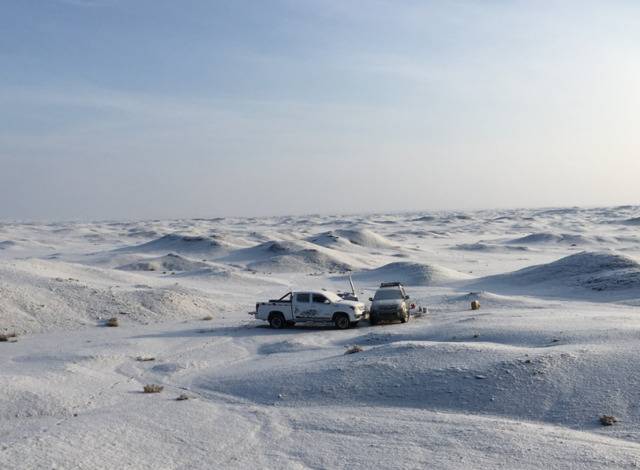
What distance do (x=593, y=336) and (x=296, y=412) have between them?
31.0 ft

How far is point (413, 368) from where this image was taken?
52.3 feet

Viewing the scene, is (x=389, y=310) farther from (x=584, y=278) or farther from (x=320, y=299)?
(x=584, y=278)

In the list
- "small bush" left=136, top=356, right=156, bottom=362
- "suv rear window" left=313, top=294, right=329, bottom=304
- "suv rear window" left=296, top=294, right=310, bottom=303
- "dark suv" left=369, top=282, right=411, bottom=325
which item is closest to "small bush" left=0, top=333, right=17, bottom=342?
"small bush" left=136, top=356, right=156, bottom=362

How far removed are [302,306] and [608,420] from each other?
14787mm

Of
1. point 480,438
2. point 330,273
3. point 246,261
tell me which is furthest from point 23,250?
point 480,438

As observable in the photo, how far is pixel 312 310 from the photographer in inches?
1007

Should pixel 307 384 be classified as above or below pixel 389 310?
below

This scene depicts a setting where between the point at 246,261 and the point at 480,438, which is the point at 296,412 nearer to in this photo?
the point at 480,438

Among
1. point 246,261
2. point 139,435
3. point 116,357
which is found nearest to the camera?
point 139,435

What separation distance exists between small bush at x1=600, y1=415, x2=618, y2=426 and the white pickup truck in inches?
533

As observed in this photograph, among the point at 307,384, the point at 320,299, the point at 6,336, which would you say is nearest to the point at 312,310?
the point at 320,299

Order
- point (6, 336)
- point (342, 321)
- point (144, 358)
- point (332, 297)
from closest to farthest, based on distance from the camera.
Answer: point (144, 358) → point (6, 336) → point (342, 321) → point (332, 297)

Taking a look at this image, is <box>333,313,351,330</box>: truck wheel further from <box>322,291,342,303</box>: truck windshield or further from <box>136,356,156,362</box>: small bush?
<box>136,356,156,362</box>: small bush

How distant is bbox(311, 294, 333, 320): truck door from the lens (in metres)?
25.5
